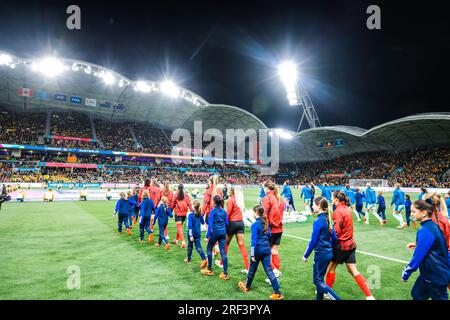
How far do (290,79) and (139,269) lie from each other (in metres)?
44.7

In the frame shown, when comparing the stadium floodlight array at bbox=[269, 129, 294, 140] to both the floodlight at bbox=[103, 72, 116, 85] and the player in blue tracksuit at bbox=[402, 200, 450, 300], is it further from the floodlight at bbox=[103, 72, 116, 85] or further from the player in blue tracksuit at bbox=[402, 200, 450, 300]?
the player in blue tracksuit at bbox=[402, 200, 450, 300]

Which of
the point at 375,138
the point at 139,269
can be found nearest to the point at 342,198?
the point at 139,269

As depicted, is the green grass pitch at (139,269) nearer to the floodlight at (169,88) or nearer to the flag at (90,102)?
the floodlight at (169,88)

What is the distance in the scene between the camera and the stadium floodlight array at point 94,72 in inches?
1512

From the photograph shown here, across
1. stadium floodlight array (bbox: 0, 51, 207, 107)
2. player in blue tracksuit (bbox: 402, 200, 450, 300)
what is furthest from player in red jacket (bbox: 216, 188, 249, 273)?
stadium floodlight array (bbox: 0, 51, 207, 107)

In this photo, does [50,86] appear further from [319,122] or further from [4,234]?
[319,122]

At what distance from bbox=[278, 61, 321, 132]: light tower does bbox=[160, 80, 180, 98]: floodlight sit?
1932cm

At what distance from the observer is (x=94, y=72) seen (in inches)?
1700

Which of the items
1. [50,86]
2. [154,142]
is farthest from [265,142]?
[50,86]

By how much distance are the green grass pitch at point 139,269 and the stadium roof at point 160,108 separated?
38522 millimetres

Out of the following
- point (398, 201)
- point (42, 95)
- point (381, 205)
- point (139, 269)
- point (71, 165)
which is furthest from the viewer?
point (42, 95)

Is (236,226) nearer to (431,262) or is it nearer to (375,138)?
(431,262)

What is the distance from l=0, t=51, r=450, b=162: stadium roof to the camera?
41903 millimetres
